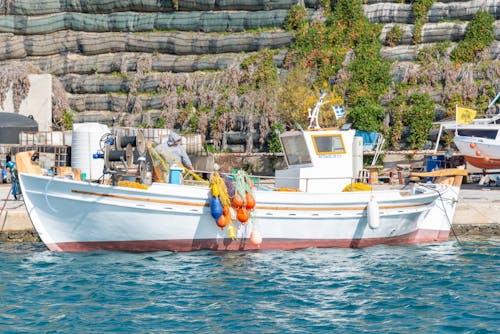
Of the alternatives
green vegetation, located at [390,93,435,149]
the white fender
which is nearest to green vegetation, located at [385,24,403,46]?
green vegetation, located at [390,93,435,149]

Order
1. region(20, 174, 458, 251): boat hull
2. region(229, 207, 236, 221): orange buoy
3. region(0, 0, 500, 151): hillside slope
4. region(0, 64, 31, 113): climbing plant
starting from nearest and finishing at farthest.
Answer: region(20, 174, 458, 251): boat hull → region(229, 207, 236, 221): orange buoy → region(0, 0, 500, 151): hillside slope → region(0, 64, 31, 113): climbing plant

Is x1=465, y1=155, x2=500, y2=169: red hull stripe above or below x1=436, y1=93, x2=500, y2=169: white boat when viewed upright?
below

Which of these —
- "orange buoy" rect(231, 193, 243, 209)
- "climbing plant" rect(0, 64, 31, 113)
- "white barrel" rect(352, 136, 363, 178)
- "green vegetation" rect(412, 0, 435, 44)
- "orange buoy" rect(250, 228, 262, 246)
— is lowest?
"orange buoy" rect(250, 228, 262, 246)

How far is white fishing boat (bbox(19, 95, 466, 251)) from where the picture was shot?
19.7 m

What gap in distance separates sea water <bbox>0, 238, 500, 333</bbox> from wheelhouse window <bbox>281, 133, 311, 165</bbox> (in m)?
2.84

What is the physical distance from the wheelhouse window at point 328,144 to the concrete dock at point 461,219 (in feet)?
13.5

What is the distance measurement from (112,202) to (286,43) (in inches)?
939

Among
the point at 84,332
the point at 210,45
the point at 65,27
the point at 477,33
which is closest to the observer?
the point at 84,332

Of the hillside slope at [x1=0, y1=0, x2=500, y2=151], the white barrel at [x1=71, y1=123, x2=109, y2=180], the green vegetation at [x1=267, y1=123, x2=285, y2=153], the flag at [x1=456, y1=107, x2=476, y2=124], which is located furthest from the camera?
the hillside slope at [x1=0, y1=0, x2=500, y2=151]

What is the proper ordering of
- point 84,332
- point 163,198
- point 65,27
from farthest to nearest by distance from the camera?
1. point 65,27
2. point 163,198
3. point 84,332

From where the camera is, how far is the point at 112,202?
19578 millimetres

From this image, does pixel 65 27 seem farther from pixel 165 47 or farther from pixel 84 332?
pixel 84 332

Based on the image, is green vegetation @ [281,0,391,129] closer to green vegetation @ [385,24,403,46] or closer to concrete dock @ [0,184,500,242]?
green vegetation @ [385,24,403,46]

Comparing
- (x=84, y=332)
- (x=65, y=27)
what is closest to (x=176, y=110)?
(x=65, y=27)
